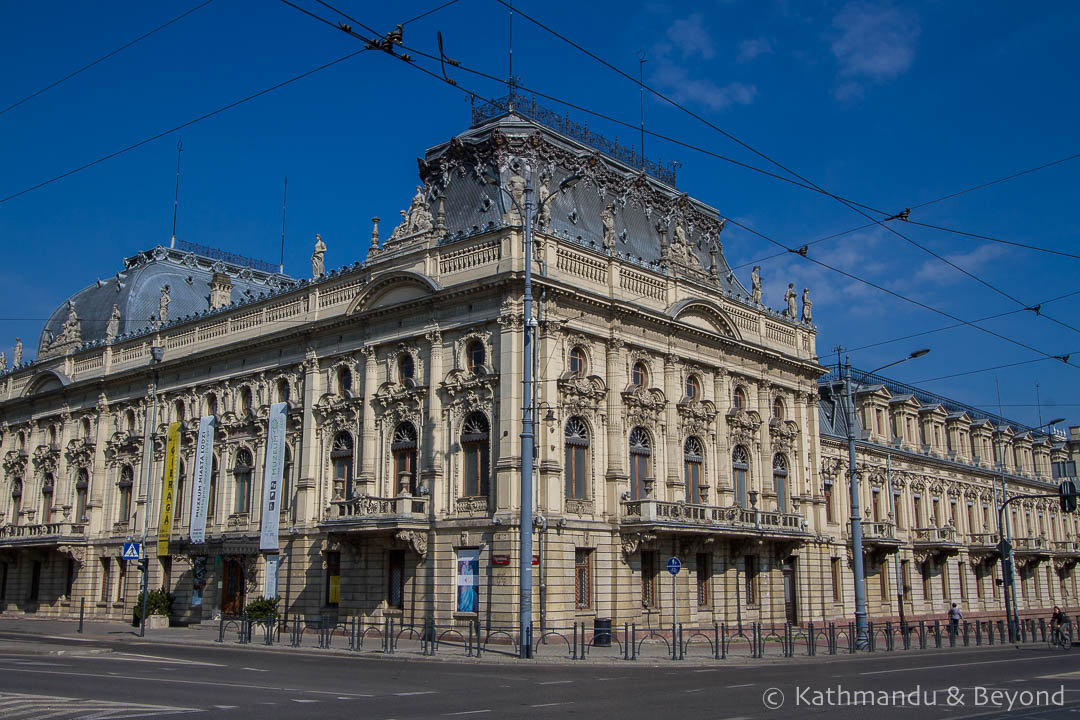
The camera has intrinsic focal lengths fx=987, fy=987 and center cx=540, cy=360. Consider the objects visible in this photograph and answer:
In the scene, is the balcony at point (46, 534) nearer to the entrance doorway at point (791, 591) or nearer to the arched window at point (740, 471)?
the arched window at point (740, 471)

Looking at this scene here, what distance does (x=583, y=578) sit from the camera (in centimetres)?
3688

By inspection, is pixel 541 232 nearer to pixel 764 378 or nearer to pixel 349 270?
pixel 349 270

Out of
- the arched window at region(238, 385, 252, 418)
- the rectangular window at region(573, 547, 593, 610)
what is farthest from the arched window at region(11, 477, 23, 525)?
the rectangular window at region(573, 547, 593, 610)

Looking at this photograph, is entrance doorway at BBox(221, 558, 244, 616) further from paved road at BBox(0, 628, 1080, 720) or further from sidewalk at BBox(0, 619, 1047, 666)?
paved road at BBox(0, 628, 1080, 720)

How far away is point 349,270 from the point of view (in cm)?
4288

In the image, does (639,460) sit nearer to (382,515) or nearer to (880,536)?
(382,515)

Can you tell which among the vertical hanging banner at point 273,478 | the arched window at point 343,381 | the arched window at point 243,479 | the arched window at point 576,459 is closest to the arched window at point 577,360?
the arched window at point 576,459

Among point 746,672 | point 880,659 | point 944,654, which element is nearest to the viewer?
point 746,672

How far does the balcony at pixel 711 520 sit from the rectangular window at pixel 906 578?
712 inches

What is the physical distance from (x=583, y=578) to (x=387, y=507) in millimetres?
7827

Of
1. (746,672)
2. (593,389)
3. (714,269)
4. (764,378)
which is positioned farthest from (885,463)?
(746,672)

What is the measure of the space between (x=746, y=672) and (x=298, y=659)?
12.2m

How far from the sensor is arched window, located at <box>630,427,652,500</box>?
130 feet

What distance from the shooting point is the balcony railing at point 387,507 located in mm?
36562
